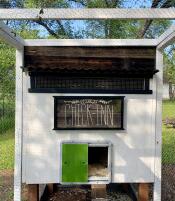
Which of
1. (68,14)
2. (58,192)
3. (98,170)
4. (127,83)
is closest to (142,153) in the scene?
(98,170)

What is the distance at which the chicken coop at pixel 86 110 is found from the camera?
13.9ft

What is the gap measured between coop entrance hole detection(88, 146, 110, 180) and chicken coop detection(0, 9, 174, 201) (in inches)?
1.0

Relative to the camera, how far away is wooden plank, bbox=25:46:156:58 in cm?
436

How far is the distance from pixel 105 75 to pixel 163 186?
224cm

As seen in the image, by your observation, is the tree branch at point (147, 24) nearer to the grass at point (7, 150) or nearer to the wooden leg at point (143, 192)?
the grass at point (7, 150)

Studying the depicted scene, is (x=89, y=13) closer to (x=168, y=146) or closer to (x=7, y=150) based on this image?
(x=7, y=150)

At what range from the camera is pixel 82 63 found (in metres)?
4.36

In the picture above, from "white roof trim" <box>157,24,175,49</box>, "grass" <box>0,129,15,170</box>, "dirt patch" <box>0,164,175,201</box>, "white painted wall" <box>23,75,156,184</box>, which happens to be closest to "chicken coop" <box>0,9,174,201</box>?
"white painted wall" <box>23,75,156,184</box>

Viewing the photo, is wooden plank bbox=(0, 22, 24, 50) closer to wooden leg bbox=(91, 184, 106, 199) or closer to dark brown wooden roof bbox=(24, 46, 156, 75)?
dark brown wooden roof bbox=(24, 46, 156, 75)

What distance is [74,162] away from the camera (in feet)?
13.8

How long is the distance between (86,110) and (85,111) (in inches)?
0.7

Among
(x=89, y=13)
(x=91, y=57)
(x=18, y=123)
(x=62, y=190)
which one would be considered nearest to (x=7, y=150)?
(x=62, y=190)

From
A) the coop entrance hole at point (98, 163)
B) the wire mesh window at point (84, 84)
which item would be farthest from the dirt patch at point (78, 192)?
the wire mesh window at point (84, 84)

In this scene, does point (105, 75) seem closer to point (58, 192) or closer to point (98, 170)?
point (98, 170)
